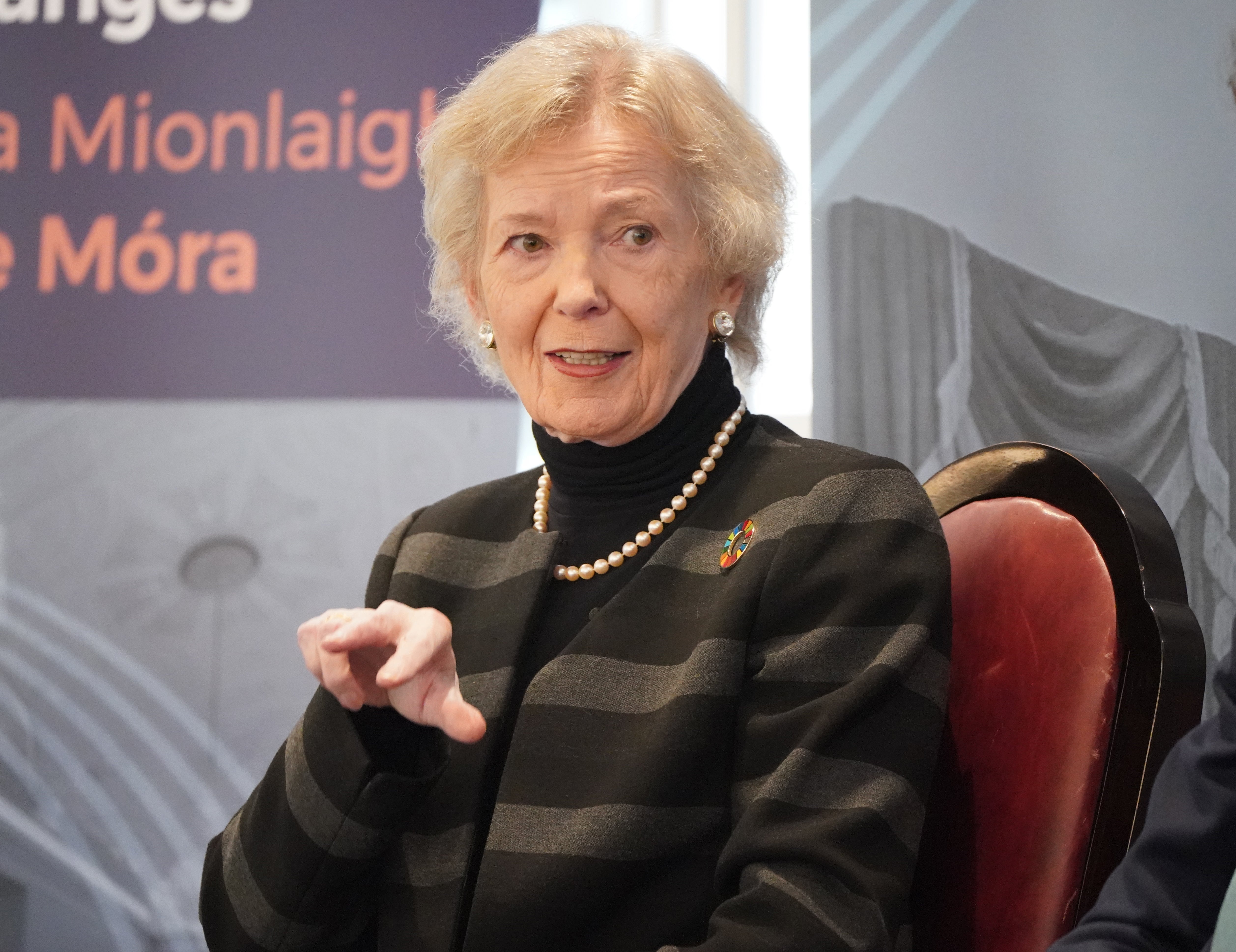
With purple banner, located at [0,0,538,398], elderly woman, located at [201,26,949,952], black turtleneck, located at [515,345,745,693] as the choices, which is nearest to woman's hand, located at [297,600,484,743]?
elderly woman, located at [201,26,949,952]

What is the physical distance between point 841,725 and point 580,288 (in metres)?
0.57

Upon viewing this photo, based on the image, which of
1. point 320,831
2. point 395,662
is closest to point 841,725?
point 395,662

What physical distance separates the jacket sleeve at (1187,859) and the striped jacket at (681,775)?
0.20m

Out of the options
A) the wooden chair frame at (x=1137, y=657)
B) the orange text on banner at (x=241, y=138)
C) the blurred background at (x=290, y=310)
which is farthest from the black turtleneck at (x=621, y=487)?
the orange text on banner at (x=241, y=138)

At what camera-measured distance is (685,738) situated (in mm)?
1184

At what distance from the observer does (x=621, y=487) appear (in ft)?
4.79

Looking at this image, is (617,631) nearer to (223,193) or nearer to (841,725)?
(841,725)

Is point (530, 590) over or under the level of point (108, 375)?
under

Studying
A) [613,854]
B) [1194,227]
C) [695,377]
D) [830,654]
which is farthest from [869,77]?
[613,854]

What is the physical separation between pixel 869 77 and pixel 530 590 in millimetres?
1482

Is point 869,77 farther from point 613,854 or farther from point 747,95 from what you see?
point 613,854

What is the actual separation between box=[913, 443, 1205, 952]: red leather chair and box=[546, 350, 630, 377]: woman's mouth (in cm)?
43

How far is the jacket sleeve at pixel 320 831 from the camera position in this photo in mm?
1228

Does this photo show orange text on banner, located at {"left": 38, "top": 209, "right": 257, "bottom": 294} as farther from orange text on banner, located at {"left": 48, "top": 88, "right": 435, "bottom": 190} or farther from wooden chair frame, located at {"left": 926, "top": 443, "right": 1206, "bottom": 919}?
wooden chair frame, located at {"left": 926, "top": 443, "right": 1206, "bottom": 919}
